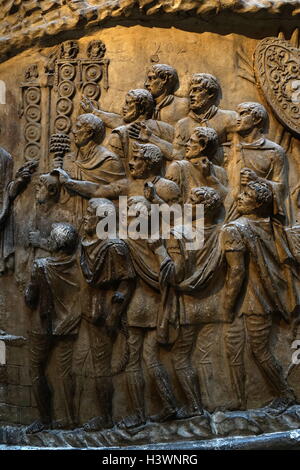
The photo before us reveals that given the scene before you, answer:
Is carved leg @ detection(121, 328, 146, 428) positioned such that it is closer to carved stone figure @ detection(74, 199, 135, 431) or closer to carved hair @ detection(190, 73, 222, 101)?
carved stone figure @ detection(74, 199, 135, 431)

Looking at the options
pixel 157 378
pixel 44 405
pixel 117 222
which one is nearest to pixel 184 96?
pixel 117 222

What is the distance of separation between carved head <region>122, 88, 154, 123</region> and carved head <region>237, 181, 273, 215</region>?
41.6 inches

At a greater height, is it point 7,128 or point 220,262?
point 7,128

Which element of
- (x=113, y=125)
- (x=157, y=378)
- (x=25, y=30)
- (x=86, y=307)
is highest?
(x=25, y=30)

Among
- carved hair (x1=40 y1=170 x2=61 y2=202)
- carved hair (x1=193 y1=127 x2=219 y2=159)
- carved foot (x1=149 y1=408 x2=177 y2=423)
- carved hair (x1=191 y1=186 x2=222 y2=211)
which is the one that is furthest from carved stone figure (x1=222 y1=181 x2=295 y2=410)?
carved hair (x1=40 y1=170 x2=61 y2=202)

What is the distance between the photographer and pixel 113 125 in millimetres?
6895

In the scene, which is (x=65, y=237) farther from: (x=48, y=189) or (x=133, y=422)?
(x=133, y=422)

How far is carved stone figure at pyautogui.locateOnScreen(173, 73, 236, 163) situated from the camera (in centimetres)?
680

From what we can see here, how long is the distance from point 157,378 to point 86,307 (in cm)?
81

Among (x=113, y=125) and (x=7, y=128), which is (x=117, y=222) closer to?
(x=113, y=125)

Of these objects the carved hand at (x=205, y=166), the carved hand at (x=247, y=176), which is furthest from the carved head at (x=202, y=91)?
the carved hand at (x=247, y=176)

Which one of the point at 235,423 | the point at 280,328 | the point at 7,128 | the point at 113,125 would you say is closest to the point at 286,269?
the point at 280,328

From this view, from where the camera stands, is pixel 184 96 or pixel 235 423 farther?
pixel 184 96

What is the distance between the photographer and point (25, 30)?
7.05 m
